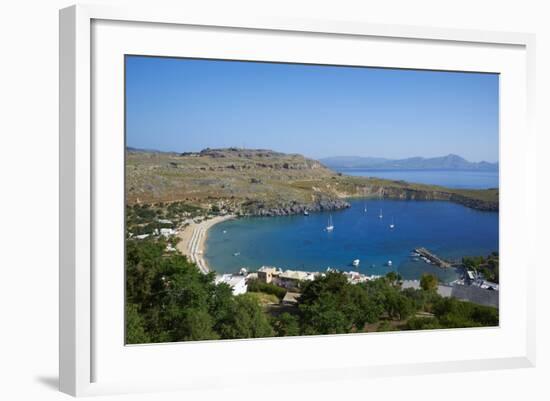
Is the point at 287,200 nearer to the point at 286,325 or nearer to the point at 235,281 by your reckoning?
the point at 235,281

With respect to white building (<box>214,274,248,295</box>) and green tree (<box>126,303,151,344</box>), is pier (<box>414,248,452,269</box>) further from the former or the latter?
green tree (<box>126,303,151,344</box>)

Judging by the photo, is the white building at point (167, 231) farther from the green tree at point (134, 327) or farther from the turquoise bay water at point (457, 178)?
the turquoise bay water at point (457, 178)

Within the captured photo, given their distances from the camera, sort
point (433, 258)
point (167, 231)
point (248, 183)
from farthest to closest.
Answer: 1. point (433, 258)
2. point (248, 183)
3. point (167, 231)

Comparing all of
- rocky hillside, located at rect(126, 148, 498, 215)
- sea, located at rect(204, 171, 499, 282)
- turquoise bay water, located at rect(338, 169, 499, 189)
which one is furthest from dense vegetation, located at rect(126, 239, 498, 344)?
turquoise bay water, located at rect(338, 169, 499, 189)

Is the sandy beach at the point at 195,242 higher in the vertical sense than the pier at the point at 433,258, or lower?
higher

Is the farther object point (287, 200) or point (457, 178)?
point (457, 178)

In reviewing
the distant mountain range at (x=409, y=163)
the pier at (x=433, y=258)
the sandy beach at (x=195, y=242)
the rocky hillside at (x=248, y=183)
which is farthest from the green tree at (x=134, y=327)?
the pier at (x=433, y=258)

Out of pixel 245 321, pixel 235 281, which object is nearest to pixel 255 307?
pixel 245 321
